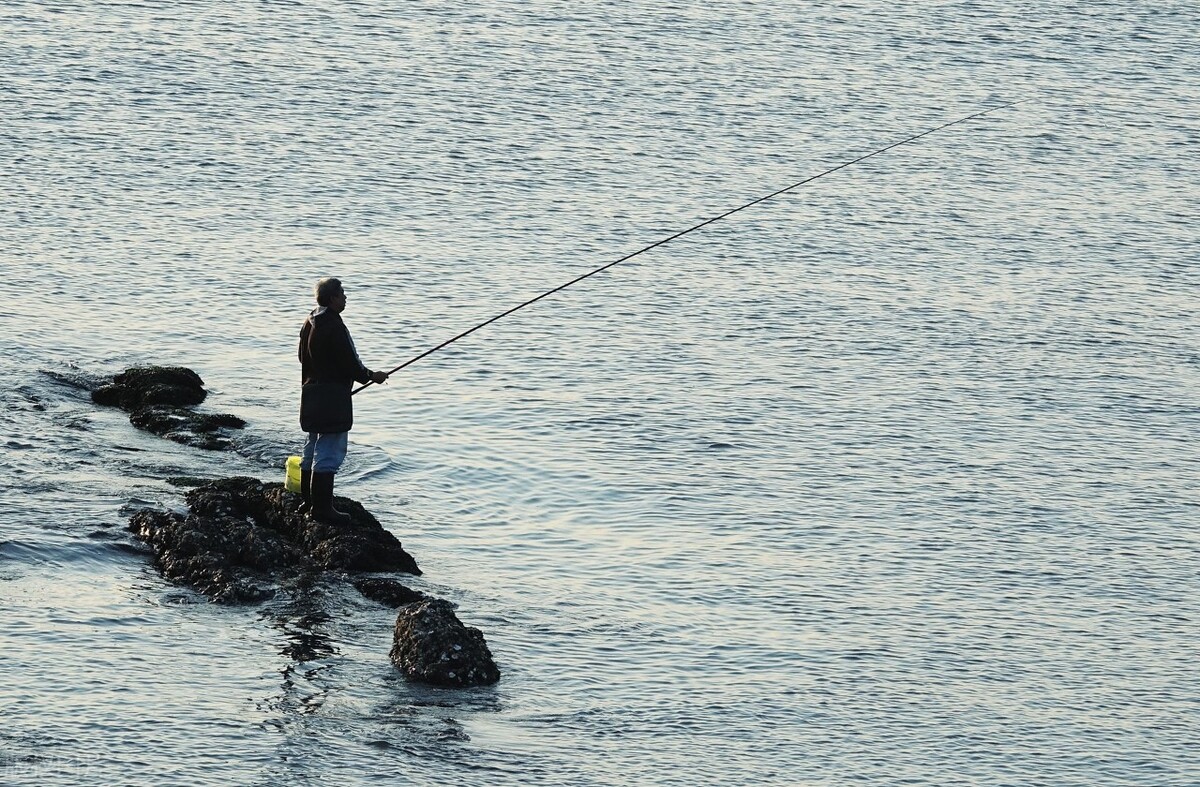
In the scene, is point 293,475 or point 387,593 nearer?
point 387,593

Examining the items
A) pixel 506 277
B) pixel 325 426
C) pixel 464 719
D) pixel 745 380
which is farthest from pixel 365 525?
pixel 506 277

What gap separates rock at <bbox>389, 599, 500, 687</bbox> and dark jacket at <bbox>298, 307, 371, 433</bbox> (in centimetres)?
158

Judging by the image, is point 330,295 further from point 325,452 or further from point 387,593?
point 387,593

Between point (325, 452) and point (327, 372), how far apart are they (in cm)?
44

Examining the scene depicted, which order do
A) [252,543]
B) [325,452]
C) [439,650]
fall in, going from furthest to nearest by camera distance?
1. [325,452]
2. [252,543]
3. [439,650]

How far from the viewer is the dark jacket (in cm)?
982

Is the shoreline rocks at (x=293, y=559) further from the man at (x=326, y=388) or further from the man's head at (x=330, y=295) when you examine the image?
the man's head at (x=330, y=295)

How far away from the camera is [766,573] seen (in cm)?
1081

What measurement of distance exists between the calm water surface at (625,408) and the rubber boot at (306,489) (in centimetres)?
80

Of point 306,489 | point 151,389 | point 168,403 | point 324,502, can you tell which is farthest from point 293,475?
point 151,389

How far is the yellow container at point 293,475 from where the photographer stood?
10.1 meters

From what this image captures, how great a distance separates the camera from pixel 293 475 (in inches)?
399

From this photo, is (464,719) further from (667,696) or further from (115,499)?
(115,499)

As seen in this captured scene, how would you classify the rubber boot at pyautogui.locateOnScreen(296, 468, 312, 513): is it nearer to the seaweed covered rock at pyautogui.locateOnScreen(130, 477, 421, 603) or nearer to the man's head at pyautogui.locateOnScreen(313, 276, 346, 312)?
the seaweed covered rock at pyautogui.locateOnScreen(130, 477, 421, 603)
